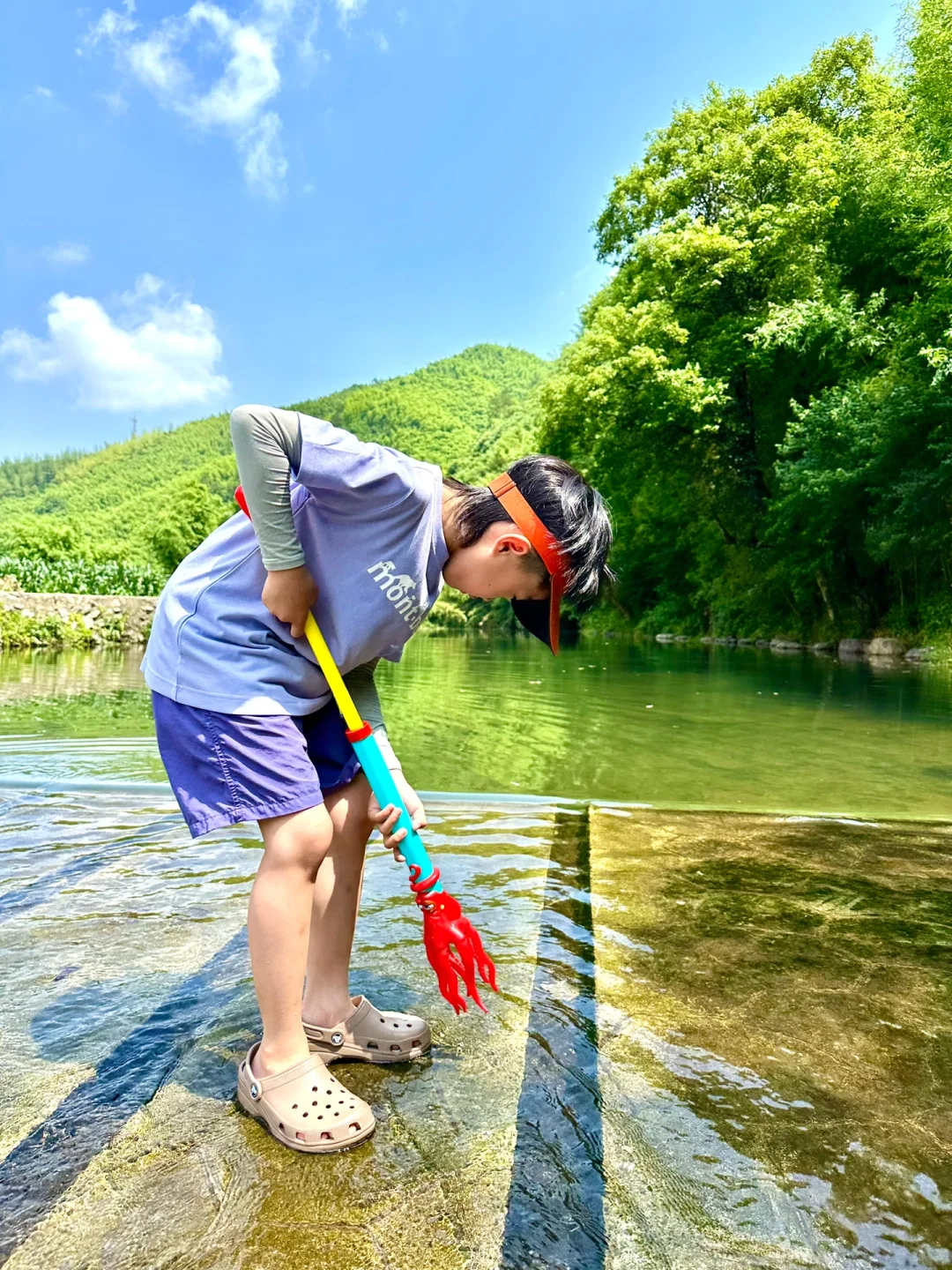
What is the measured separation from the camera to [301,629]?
1.52 metres

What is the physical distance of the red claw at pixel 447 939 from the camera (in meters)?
1.57

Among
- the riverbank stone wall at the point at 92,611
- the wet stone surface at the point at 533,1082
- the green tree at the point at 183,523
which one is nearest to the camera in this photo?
the wet stone surface at the point at 533,1082

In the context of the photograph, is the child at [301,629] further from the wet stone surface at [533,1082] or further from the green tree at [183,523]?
the green tree at [183,523]

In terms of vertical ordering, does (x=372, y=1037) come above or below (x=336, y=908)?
below

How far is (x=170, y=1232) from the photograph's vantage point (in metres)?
1.11

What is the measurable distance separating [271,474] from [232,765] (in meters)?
0.49

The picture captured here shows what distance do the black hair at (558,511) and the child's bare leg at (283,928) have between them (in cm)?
59

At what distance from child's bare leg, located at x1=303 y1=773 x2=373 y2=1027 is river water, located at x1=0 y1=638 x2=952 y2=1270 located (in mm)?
153

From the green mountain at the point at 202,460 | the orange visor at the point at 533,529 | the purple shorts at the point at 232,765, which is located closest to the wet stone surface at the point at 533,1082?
the purple shorts at the point at 232,765

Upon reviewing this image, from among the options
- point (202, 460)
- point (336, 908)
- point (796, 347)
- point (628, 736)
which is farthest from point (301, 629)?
point (202, 460)

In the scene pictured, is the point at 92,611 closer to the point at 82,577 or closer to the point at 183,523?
the point at 82,577

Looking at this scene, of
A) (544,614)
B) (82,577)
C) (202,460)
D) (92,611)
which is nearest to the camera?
(544,614)

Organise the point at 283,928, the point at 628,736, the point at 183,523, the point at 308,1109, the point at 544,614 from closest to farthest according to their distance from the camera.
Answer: the point at 308,1109 → the point at 283,928 → the point at 544,614 → the point at 628,736 → the point at 183,523

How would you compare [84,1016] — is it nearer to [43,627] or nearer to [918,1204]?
[918,1204]
